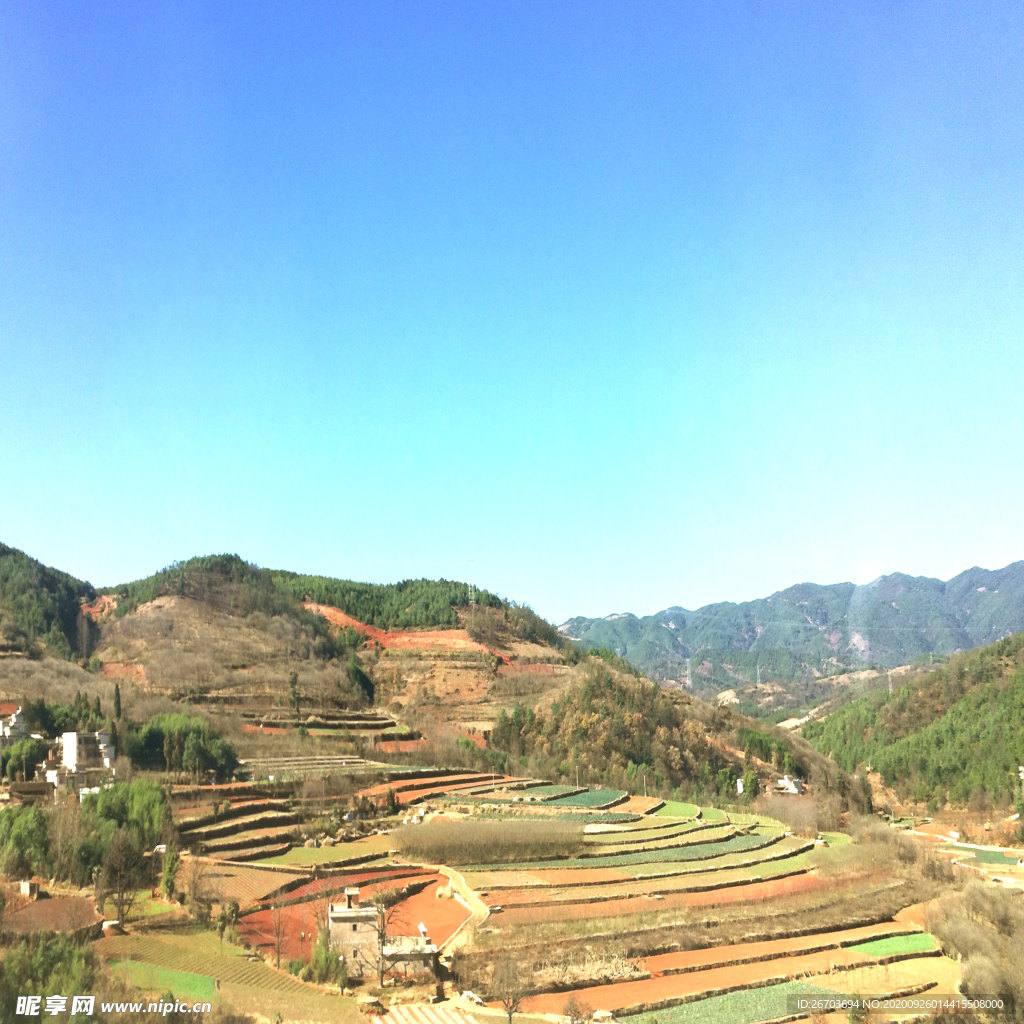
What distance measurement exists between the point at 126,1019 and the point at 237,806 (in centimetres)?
A: 3028

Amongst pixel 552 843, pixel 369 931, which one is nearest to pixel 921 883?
pixel 552 843

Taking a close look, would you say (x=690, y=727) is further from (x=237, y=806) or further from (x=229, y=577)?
(x=229, y=577)

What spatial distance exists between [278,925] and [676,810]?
39057 mm

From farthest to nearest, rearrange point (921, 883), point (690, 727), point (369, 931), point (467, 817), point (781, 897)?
point (690, 727), point (467, 817), point (921, 883), point (781, 897), point (369, 931)

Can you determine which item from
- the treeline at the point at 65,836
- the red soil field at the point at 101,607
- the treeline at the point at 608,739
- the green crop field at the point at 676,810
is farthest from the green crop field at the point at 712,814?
the red soil field at the point at 101,607

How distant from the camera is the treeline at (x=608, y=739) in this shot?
231ft

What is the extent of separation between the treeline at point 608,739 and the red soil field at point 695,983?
40.2 meters

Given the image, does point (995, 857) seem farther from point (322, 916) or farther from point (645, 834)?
point (322, 916)

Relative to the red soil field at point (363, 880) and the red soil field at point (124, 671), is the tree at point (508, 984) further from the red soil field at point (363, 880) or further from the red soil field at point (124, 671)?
the red soil field at point (124, 671)

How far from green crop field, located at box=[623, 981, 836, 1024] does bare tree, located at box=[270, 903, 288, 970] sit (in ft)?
32.8

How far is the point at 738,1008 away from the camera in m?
24.0

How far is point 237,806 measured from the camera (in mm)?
43188

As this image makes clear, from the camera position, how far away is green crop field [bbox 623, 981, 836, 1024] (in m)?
22.8

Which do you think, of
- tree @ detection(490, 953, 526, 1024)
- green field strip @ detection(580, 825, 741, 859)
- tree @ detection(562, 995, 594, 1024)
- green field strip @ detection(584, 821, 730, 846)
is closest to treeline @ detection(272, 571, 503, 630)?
green field strip @ detection(584, 821, 730, 846)
